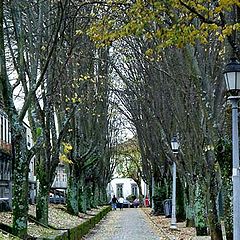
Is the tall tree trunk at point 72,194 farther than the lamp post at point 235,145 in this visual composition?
Yes

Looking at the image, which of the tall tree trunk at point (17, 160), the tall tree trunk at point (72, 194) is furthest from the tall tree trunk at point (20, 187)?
the tall tree trunk at point (72, 194)

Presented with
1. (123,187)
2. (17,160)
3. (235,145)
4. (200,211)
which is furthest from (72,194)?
(123,187)

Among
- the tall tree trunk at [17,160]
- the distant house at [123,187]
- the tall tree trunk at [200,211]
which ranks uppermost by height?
the tall tree trunk at [17,160]

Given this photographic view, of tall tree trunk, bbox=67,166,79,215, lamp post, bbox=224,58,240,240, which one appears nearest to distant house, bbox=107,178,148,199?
tall tree trunk, bbox=67,166,79,215

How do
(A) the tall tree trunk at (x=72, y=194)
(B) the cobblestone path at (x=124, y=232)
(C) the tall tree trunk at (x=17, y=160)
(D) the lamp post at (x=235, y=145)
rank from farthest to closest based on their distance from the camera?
(A) the tall tree trunk at (x=72, y=194) < (B) the cobblestone path at (x=124, y=232) < (C) the tall tree trunk at (x=17, y=160) < (D) the lamp post at (x=235, y=145)

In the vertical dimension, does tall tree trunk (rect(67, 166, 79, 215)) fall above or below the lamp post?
below

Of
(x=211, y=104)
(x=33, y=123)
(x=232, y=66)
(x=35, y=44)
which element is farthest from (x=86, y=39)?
(x=232, y=66)

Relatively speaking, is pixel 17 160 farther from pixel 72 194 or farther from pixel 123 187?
pixel 123 187

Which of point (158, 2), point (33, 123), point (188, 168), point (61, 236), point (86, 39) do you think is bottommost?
point (61, 236)

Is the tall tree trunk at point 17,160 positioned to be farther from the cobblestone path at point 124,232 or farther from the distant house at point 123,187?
the distant house at point 123,187

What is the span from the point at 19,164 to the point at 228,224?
520 centimetres

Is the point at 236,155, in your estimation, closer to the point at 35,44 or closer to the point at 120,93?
the point at 35,44

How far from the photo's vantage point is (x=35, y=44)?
17.5 meters

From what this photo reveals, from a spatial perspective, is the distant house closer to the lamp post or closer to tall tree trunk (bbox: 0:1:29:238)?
tall tree trunk (bbox: 0:1:29:238)
